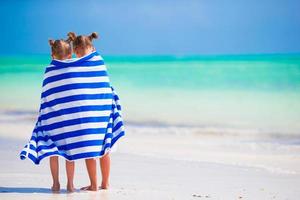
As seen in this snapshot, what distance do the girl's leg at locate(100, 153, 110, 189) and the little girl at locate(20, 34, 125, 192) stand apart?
0.29 ft

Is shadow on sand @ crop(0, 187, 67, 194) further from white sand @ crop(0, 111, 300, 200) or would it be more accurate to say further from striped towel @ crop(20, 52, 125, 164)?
striped towel @ crop(20, 52, 125, 164)

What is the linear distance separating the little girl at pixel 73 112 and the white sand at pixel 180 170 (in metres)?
0.27

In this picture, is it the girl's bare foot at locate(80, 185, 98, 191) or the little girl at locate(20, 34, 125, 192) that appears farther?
the girl's bare foot at locate(80, 185, 98, 191)

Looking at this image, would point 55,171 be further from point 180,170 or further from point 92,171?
point 180,170

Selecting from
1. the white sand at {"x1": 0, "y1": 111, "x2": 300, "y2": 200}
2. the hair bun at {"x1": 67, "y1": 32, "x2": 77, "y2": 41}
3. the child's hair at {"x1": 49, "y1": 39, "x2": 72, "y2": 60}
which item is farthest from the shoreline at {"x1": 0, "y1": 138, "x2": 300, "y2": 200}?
the hair bun at {"x1": 67, "y1": 32, "x2": 77, "y2": 41}

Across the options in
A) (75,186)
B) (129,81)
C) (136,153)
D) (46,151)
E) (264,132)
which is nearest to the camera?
(46,151)

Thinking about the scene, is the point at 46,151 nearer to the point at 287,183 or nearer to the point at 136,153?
the point at 287,183

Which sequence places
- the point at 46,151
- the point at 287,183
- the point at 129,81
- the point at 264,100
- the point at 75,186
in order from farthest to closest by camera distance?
the point at 129,81 → the point at 264,100 → the point at 287,183 → the point at 75,186 → the point at 46,151

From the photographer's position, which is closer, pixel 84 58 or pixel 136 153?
pixel 84 58

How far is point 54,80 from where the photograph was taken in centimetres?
486

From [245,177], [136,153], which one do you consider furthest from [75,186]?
[136,153]

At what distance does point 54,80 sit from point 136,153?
2.20 meters

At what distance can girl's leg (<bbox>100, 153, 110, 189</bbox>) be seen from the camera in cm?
495

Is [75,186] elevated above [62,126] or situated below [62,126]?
below
